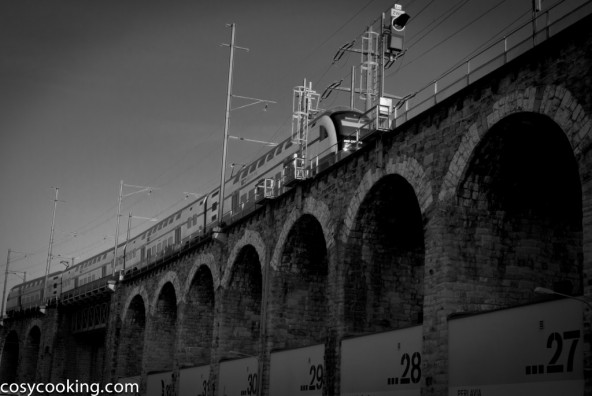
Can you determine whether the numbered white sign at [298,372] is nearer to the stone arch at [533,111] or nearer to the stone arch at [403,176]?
the stone arch at [403,176]

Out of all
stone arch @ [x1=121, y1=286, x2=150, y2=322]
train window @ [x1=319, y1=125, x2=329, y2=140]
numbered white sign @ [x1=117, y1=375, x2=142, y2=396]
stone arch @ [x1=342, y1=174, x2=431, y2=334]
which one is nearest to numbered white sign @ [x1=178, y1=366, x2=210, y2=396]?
numbered white sign @ [x1=117, y1=375, x2=142, y2=396]

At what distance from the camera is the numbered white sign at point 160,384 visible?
3681 cm

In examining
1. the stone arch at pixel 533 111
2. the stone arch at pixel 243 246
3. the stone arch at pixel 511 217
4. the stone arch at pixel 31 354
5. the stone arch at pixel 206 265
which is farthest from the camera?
the stone arch at pixel 31 354

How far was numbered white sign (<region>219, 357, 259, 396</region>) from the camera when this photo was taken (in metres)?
27.7

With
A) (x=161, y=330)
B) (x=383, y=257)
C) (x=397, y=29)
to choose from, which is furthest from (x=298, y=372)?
(x=161, y=330)

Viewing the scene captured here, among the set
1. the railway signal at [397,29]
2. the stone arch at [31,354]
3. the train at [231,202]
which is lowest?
the stone arch at [31,354]

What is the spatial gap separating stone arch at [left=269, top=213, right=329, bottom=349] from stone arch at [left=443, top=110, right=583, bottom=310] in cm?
912

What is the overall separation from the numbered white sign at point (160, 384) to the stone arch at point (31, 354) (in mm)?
28133

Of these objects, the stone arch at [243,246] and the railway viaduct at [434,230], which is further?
the stone arch at [243,246]

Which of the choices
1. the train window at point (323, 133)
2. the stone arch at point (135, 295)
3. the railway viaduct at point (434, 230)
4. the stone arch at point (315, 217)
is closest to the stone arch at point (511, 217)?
the railway viaduct at point (434, 230)

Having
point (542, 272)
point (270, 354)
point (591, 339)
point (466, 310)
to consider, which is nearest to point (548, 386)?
point (591, 339)

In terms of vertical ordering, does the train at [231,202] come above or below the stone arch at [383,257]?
above

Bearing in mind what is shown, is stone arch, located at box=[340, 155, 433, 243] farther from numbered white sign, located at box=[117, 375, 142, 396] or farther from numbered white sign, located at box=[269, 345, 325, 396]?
numbered white sign, located at box=[117, 375, 142, 396]

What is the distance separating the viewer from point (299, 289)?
28250 millimetres
